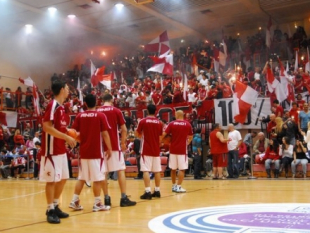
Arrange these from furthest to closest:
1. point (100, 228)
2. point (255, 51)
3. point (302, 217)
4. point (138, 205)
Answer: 1. point (255, 51)
2. point (138, 205)
3. point (302, 217)
4. point (100, 228)

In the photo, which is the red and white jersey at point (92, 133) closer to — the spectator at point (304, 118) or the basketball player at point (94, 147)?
the basketball player at point (94, 147)

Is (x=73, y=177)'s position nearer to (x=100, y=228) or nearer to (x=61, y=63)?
(x=100, y=228)

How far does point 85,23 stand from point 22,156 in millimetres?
10588

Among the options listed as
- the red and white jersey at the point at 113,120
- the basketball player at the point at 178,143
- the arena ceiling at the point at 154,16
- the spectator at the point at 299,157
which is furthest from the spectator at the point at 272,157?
the arena ceiling at the point at 154,16

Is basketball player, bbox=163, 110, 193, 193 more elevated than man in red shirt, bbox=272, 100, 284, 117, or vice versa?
man in red shirt, bbox=272, 100, 284, 117

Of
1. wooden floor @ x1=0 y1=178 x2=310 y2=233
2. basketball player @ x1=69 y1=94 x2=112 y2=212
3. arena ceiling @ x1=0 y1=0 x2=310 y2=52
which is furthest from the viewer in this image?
arena ceiling @ x1=0 y1=0 x2=310 y2=52

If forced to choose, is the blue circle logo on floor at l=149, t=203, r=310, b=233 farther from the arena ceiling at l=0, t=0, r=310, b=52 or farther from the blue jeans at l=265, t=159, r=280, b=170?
the arena ceiling at l=0, t=0, r=310, b=52

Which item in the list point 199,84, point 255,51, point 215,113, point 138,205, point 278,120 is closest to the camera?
point 138,205

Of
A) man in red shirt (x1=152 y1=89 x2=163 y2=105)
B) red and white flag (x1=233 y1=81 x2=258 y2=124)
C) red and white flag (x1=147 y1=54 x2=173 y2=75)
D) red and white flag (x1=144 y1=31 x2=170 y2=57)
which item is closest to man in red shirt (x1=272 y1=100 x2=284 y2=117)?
red and white flag (x1=233 y1=81 x2=258 y2=124)

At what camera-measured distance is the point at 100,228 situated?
4.69 metres

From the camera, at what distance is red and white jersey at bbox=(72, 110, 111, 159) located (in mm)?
6062

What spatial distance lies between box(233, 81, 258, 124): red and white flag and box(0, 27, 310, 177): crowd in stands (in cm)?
78

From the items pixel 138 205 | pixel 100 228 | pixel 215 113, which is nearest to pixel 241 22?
pixel 215 113

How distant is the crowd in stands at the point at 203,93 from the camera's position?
12.9 metres
